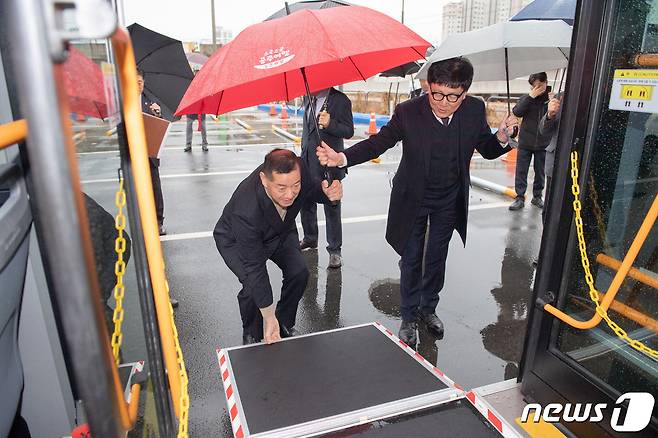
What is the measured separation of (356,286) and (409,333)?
3.64 ft

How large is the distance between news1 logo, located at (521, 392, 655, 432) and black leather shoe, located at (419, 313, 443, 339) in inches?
39.4

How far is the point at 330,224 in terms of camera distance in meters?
4.75

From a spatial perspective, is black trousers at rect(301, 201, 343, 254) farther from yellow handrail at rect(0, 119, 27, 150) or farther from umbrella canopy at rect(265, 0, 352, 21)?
yellow handrail at rect(0, 119, 27, 150)

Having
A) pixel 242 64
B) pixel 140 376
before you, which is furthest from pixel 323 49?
pixel 140 376

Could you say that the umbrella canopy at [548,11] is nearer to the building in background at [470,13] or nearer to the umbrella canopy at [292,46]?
the umbrella canopy at [292,46]

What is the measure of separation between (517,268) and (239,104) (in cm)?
337

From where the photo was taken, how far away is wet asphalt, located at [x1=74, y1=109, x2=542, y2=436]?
2.69 m

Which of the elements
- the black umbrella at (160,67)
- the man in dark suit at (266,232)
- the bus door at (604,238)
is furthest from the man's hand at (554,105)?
the black umbrella at (160,67)

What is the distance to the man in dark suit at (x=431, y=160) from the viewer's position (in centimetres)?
285

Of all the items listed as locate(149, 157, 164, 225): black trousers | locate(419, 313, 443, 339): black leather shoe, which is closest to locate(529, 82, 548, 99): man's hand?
locate(419, 313, 443, 339): black leather shoe

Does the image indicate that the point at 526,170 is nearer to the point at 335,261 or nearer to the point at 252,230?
the point at 335,261

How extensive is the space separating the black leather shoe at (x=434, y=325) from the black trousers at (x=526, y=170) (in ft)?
12.8

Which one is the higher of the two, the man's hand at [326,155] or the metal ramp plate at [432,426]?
the man's hand at [326,155]

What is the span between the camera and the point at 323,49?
236 cm
